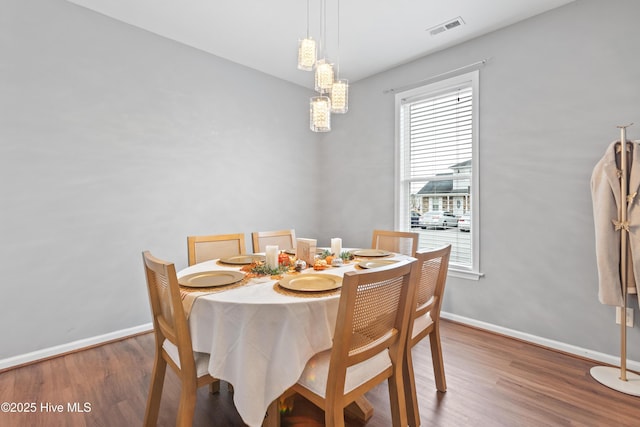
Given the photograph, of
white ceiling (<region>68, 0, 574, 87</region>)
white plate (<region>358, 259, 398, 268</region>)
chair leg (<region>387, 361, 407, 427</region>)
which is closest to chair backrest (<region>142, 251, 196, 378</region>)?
chair leg (<region>387, 361, 407, 427</region>)

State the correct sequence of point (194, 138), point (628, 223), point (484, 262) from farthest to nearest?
point (194, 138), point (484, 262), point (628, 223)

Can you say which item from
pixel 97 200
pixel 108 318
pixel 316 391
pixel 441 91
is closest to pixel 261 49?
pixel 441 91

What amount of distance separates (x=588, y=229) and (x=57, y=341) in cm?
418

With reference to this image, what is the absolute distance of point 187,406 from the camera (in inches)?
49.0

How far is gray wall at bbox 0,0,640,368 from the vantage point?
2.18m

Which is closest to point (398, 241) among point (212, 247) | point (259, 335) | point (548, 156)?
point (548, 156)

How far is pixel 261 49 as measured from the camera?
3.07 metres

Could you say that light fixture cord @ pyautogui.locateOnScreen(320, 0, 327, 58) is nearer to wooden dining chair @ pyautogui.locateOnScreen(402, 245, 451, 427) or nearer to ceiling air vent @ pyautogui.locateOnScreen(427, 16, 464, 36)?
ceiling air vent @ pyautogui.locateOnScreen(427, 16, 464, 36)

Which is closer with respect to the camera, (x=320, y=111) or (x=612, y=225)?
(x=612, y=225)

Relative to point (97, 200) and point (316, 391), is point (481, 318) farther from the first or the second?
point (97, 200)


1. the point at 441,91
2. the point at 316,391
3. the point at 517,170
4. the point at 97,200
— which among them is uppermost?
the point at 441,91

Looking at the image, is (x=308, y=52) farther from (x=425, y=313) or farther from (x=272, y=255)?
(x=425, y=313)

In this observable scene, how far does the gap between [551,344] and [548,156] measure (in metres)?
1.52

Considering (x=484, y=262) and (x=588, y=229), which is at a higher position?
(x=588, y=229)
